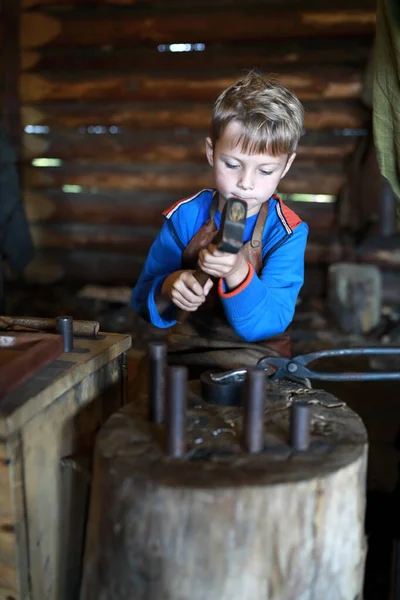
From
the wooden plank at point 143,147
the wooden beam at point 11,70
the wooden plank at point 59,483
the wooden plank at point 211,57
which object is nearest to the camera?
the wooden plank at point 59,483

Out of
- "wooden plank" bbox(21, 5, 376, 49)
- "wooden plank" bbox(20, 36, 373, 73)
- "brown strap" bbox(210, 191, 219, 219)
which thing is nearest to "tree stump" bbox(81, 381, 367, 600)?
"brown strap" bbox(210, 191, 219, 219)

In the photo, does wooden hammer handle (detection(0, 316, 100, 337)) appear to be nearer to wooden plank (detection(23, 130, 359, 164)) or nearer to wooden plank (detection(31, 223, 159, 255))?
wooden plank (detection(23, 130, 359, 164))

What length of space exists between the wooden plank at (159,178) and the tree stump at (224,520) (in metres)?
4.08

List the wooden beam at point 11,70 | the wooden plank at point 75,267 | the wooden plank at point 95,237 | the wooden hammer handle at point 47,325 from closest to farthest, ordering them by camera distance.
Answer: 1. the wooden hammer handle at point 47,325
2. the wooden beam at point 11,70
3. the wooden plank at point 95,237
4. the wooden plank at point 75,267

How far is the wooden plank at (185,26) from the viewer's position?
15.8ft

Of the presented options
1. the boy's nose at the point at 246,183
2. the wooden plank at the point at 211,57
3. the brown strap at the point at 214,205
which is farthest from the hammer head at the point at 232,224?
the wooden plank at the point at 211,57

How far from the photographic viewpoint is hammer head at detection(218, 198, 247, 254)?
1436 millimetres

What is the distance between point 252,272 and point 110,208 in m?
4.10

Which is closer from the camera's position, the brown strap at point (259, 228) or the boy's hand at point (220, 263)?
the boy's hand at point (220, 263)

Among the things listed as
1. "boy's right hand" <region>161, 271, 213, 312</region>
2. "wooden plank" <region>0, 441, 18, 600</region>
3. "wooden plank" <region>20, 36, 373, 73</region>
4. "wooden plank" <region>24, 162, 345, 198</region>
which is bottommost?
"wooden plank" <region>0, 441, 18, 600</region>

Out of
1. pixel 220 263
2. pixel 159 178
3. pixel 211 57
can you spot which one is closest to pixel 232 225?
pixel 220 263

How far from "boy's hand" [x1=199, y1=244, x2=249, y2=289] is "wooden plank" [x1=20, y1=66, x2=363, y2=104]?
368 centimetres

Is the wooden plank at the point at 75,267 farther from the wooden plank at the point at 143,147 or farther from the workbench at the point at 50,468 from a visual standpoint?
the workbench at the point at 50,468

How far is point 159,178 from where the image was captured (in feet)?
17.9
